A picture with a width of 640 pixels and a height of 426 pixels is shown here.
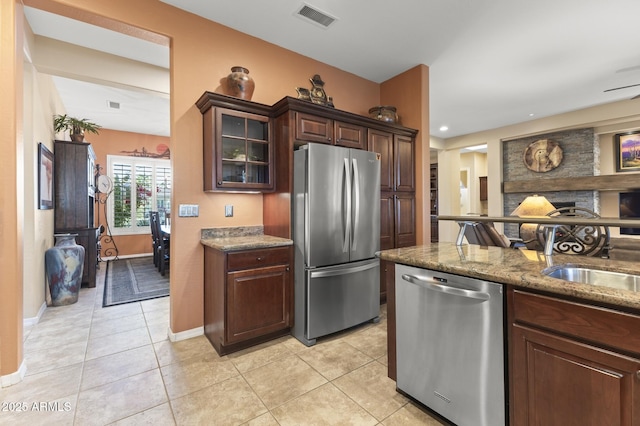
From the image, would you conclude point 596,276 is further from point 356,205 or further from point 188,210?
point 188,210

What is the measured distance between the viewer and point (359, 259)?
9.51 feet

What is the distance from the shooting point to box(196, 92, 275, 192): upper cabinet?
2.58m

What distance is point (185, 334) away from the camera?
2680 mm

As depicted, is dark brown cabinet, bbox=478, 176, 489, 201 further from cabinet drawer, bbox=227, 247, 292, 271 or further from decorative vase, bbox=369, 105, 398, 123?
cabinet drawer, bbox=227, 247, 292, 271

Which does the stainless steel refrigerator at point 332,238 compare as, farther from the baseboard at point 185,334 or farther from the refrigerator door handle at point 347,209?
the baseboard at point 185,334

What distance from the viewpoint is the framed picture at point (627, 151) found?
18.6 feet

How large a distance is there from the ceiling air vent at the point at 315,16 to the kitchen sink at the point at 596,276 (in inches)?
109

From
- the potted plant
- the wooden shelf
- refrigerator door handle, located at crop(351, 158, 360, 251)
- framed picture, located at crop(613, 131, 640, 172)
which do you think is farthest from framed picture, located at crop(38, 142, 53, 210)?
framed picture, located at crop(613, 131, 640, 172)

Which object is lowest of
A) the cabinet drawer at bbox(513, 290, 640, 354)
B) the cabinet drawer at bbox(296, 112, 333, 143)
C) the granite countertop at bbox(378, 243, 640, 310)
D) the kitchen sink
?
the cabinet drawer at bbox(513, 290, 640, 354)

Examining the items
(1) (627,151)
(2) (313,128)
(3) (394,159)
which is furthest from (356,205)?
(1) (627,151)

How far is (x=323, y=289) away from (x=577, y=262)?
1788 millimetres

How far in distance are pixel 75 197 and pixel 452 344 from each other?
504 cm

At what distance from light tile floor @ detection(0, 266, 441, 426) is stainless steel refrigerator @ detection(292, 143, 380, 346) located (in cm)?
26

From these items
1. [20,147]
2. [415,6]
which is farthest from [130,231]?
[415,6]
